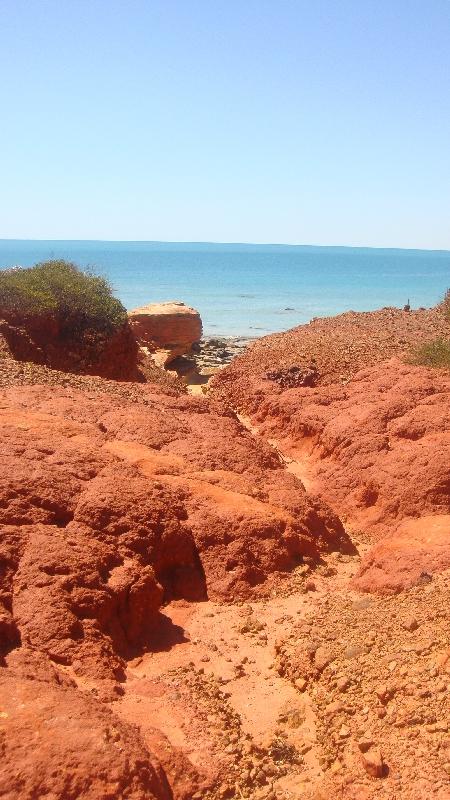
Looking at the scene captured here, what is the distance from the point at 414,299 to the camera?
63.1m

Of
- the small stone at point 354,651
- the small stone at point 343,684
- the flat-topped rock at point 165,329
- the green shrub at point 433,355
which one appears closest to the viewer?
the small stone at point 343,684

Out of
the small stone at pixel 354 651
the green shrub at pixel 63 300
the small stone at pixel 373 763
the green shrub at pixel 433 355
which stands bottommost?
the small stone at pixel 373 763

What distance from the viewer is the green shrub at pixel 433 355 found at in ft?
45.2

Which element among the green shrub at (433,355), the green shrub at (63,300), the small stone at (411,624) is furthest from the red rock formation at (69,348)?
the small stone at (411,624)

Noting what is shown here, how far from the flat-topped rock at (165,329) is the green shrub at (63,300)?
13.1 ft

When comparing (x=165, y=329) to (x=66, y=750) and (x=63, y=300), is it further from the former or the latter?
(x=66, y=750)

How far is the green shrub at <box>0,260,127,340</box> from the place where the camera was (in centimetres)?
1524

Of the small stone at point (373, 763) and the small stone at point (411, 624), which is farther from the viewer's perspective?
the small stone at point (411, 624)

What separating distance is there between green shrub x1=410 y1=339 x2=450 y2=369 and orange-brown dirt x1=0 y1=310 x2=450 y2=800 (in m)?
4.24

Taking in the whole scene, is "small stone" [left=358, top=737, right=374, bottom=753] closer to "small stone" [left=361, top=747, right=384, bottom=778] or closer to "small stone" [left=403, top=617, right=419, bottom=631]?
"small stone" [left=361, top=747, right=384, bottom=778]

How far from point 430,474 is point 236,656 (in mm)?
3891

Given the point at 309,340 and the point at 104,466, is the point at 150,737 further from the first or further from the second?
the point at 309,340

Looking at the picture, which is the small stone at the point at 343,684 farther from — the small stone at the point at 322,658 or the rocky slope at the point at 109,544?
the rocky slope at the point at 109,544

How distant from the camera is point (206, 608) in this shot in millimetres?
6297
